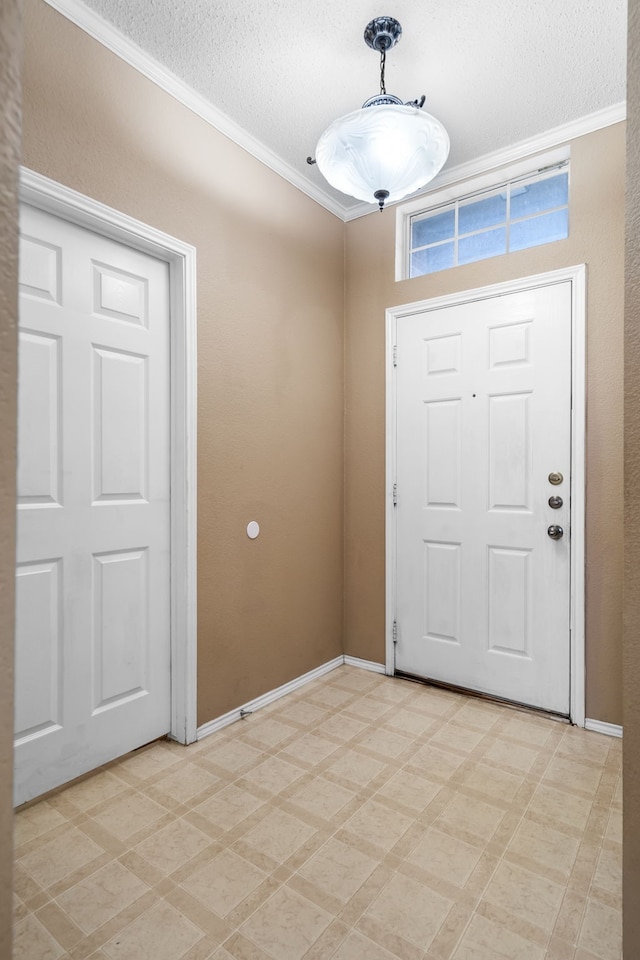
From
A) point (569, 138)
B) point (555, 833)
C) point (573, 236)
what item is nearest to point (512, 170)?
point (569, 138)

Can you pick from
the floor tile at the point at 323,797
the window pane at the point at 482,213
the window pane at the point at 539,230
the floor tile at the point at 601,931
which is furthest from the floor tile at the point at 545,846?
the window pane at the point at 482,213

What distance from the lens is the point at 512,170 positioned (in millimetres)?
2643

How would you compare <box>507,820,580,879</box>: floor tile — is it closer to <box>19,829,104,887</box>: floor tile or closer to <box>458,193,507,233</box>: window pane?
<box>19,829,104,887</box>: floor tile

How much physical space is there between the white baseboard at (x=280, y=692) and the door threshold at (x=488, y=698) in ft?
0.63

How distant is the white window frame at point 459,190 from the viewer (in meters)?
2.56

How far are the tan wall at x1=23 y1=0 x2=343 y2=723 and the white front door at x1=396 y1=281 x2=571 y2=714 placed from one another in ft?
1.55

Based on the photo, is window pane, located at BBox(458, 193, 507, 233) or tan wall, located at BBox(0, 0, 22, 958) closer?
tan wall, located at BBox(0, 0, 22, 958)

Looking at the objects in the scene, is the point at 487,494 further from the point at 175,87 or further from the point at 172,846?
the point at 175,87

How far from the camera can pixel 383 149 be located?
1807 millimetres

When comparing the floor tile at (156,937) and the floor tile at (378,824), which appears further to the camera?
the floor tile at (378,824)

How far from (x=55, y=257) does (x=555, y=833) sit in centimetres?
258

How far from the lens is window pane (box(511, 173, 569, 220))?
254cm

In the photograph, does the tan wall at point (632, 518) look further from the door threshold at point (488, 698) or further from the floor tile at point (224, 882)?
the door threshold at point (488, 698)

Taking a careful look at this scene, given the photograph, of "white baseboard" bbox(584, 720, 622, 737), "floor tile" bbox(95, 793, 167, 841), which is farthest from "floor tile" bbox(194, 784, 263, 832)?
"white baseboard" bbox(584, 720, 622, 737)
